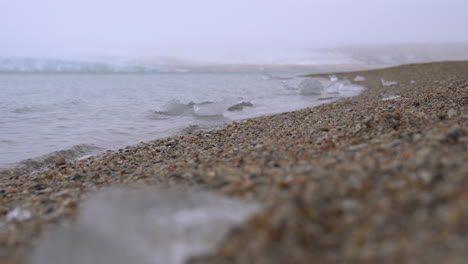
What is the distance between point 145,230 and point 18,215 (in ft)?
6.84

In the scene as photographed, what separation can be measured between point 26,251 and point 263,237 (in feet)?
5.95

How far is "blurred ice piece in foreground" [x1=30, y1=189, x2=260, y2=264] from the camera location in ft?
6.62

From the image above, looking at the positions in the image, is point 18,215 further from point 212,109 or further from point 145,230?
point 212,109

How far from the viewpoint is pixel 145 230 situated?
210 centimetres

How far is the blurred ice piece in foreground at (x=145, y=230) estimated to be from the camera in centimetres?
202

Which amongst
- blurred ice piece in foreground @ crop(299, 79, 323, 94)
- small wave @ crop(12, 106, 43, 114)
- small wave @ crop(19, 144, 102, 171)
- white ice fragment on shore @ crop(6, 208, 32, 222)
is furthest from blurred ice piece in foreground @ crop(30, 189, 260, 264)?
blurred ice piece in foreground @ crop(299, 79, 323, 94)

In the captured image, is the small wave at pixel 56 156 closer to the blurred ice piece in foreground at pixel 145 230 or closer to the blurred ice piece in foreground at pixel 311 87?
the blurred ice piece in foreground at pixel 145 230

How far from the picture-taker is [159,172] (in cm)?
414

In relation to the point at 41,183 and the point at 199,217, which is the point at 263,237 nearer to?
the point at 199,217

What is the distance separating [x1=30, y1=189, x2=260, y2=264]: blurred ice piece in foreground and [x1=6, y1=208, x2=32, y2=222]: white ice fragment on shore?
4.44 feet

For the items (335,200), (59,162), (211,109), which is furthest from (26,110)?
(335,200)

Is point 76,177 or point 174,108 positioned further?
point 174,108

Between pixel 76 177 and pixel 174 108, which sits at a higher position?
pixel 174 108

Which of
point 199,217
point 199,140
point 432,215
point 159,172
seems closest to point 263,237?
point 199,217
